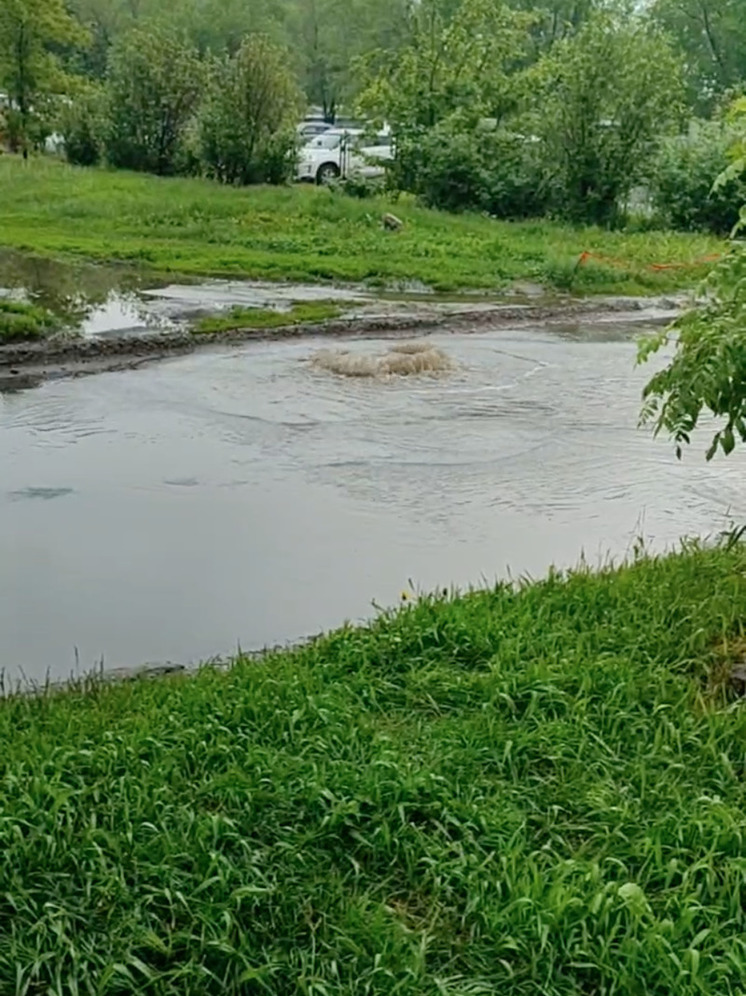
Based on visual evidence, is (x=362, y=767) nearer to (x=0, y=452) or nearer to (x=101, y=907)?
(x=101, y=907)

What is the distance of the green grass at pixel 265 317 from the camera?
12453 millimetres

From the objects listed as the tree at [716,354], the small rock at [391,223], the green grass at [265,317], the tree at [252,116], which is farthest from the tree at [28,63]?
the tree at [716,354]

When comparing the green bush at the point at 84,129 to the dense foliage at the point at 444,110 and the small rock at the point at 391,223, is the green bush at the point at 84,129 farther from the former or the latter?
the small rock at the point at 391,223

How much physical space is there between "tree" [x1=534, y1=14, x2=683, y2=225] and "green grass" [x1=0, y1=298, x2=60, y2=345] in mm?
12535

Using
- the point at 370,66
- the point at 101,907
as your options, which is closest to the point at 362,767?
the point at 101,907

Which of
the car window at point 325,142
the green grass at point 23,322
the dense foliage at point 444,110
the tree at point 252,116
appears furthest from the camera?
the car window at point 325,142

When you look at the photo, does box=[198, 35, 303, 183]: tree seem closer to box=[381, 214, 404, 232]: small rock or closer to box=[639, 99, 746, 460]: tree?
box=[381, 214, 404, 232]: small rock

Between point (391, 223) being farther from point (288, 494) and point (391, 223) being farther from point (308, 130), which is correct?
point (308, 130)

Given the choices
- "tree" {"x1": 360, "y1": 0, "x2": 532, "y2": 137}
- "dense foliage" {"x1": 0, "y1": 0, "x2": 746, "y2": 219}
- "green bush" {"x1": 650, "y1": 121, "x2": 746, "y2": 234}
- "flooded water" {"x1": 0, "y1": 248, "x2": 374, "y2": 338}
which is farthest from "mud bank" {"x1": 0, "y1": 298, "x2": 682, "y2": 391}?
"tree" {"x1": 360, "y1": 0, "x2": 532, "y2": 137}

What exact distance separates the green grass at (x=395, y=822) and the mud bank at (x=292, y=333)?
21.6ft

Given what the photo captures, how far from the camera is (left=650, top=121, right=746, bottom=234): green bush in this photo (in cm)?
2177

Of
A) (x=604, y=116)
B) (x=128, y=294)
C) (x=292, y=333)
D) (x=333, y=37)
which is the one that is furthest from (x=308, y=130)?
(x=292, y=333)

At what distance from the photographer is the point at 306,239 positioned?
18.4 m

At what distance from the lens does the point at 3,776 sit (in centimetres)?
365
